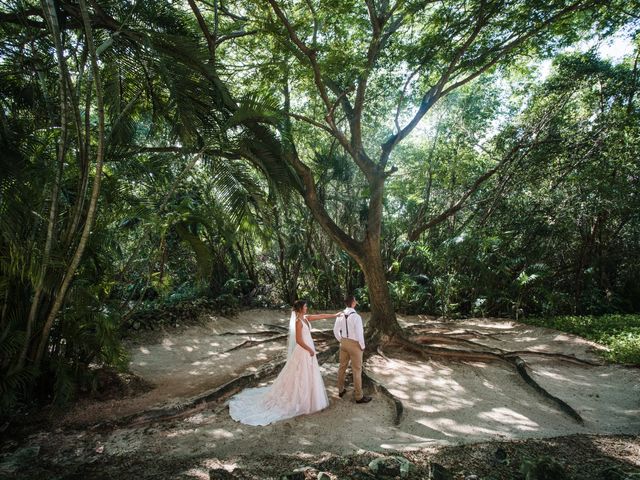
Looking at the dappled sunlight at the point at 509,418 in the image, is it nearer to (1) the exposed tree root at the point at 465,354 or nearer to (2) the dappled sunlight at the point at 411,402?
(2) the dappled sunlight at the point at 411,402

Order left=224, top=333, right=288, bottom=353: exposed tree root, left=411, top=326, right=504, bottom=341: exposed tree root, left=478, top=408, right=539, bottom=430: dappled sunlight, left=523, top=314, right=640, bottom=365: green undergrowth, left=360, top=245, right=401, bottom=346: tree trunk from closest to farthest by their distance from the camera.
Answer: left=478, top=408, right=539, bottom=430: dappled sunlight < left=523, top=314, right=640, bottom=365: green undergrowth < left=360, top=245, right=401, bottom=346: tree trunk < left=224, top=333, right=288, bottom=353: exposed tree root < left=411, top=326, right=504, bottom=341: exposed tree root

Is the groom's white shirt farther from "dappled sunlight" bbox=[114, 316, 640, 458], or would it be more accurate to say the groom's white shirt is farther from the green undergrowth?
the green undergrowth

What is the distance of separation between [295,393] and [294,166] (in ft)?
13.8

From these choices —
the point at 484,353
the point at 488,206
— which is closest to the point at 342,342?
the point at 484,353

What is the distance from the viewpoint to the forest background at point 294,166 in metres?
4.96

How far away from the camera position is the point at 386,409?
555 centimetres

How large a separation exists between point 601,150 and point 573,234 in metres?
2.47

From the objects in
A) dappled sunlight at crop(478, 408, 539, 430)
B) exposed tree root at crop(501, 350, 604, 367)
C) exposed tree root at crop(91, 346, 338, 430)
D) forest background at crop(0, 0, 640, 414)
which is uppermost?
forest background at crop(0, 0, 640, 414)

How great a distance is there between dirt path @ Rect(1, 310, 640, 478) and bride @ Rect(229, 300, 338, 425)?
180 millimetres

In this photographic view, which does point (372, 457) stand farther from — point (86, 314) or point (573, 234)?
point (573, 234)

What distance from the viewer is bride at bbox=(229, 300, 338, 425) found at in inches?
208

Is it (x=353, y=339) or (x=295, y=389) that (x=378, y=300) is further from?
(x=295, y=389)

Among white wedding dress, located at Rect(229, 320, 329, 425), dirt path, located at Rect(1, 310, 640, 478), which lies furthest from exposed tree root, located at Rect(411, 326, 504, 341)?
white wedding dress, located at Rect(229, 320, 329, 425)

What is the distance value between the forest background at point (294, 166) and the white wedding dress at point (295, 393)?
6.06ft
